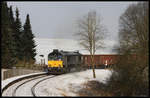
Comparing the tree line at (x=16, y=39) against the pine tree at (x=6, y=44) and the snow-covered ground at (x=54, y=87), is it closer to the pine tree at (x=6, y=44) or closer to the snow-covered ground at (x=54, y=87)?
the pine tree at (x=6, y=44)

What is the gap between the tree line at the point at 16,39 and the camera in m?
35.3

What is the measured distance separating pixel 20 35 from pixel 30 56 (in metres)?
4.55

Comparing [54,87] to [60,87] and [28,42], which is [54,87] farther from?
[28,42]

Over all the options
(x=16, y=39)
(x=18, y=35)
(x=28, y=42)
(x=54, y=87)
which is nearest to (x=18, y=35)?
(x=18, y=35)

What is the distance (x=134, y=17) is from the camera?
29531 mm

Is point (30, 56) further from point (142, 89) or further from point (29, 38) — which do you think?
point (142, 89)

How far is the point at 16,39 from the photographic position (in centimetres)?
4497

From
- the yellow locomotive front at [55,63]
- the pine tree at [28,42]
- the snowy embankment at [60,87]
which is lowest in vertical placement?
the snowy embankment at [60,87]

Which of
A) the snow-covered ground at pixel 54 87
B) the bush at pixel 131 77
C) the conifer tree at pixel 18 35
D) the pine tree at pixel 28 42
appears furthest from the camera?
the pine tree at pixel 28 42

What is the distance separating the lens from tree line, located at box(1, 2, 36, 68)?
3528 centimetres

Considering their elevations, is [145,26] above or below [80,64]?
above

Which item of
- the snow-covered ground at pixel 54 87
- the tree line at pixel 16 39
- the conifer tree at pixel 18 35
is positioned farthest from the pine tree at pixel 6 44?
the snow-covered ground at pixel 54 87

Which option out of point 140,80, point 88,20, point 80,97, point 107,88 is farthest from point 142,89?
point 88,20

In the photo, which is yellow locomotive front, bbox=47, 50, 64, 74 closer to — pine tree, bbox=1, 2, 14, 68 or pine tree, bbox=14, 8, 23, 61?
pine tree, bbox=1, 2, 14, 68
